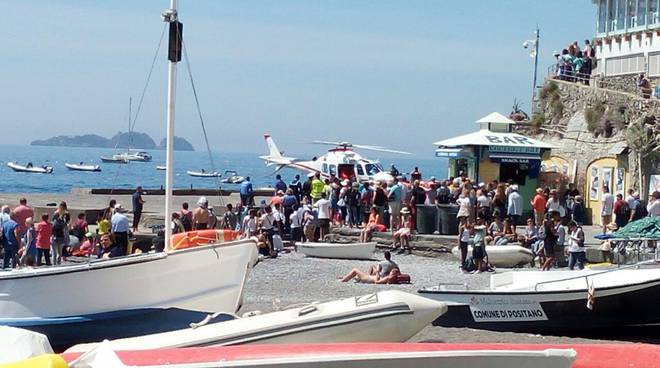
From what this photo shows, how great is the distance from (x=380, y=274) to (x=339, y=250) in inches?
174

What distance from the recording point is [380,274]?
22875mm

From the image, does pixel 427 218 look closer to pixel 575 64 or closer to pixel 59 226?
pixel 59 226

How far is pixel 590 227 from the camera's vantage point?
31.3 meters

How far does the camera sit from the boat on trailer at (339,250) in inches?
1064

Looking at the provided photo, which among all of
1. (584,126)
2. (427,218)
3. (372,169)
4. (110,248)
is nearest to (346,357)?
(110,248)

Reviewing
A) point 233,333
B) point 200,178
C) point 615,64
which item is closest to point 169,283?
point 233,333

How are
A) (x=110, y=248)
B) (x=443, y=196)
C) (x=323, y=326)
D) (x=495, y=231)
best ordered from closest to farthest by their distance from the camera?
(x=323, y=326)
(x=110, y=248)
(x=495, y=231)
(x=443, y=196)

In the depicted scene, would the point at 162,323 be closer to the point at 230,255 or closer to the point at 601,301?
the point at 230,255

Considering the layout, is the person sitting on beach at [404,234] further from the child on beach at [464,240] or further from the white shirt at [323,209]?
the child on beach at [464,240]

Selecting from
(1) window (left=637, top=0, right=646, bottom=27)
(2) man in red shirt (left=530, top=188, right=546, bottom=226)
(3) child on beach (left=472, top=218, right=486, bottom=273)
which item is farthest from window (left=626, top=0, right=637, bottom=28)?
(3) child on beach (left=472, top=218, right=486, bottom=273)

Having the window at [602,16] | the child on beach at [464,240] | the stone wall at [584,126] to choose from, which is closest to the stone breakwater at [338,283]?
the child on beach at [464,240]

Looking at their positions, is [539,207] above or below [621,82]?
below

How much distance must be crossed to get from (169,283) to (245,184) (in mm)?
16868

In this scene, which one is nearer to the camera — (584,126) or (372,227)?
(372,227)
